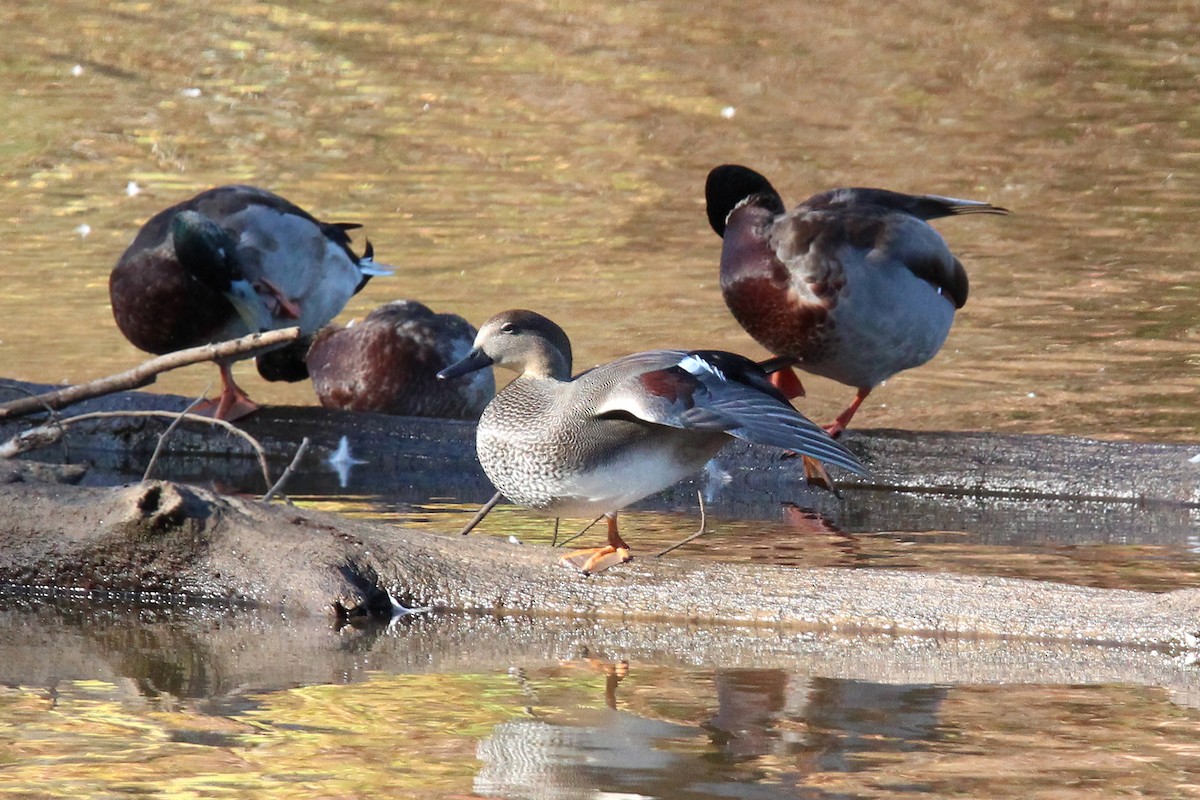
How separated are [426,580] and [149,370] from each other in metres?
0.86

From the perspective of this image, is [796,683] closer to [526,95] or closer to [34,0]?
[526,95]

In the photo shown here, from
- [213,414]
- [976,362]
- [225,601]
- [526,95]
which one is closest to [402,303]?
[213,414]

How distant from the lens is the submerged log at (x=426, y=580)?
13.8ft

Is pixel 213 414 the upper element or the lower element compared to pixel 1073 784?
upper

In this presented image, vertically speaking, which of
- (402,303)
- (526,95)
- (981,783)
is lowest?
(981,783)

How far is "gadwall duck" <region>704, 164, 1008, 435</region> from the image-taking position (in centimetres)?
634

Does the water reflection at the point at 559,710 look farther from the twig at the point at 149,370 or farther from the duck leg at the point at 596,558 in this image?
the twig at the point at 149,370

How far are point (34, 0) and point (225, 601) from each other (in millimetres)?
15108

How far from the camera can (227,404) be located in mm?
6934

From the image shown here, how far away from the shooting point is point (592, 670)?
4180 mm

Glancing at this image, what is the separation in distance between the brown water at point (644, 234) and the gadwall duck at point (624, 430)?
1.50 ft

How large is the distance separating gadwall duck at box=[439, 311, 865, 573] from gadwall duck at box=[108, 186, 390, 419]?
108 inches

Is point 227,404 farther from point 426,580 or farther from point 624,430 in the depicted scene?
point 624,430

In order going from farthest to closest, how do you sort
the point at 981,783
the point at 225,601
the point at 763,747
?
the point at 225,601 → the point at 763,747 → the point at 981,783
